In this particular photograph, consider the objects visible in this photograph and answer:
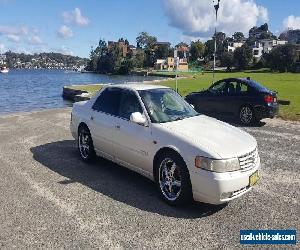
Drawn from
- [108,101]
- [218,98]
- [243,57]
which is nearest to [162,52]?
[243,57]

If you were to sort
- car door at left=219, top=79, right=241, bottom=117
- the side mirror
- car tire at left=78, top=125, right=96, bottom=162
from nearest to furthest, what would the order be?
the side mirror → car tire at left=78, top=125, right=96, bottom=162 → car door at left=219, top=79, right=241, bottom=117

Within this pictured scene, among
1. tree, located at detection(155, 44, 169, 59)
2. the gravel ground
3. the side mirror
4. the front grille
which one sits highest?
tree, located at detection(155, 44, 169, 59)

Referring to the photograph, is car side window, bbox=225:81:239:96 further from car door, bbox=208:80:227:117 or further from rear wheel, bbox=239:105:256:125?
rear wheel, bbox=239:105:256:125

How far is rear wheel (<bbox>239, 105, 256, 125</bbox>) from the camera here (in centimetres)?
1263

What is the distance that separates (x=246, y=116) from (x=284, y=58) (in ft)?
279

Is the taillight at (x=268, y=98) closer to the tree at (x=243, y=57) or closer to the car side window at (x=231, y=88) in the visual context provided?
the car side window at (x=231, y=88)

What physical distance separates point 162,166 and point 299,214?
2115 millimetres

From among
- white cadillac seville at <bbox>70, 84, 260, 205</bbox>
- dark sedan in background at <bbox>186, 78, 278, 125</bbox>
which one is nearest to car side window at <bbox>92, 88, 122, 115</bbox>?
white cadillac seville at <bbox>70, 84, 260, 205</bbox>

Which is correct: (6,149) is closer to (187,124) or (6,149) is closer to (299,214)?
(187,124)

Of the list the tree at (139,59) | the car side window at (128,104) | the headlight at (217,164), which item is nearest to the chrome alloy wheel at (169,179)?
the headlight at (217,164)

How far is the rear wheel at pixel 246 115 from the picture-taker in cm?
1263

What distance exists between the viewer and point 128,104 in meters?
6.58

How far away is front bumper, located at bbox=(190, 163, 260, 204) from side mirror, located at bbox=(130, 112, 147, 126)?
132 cm

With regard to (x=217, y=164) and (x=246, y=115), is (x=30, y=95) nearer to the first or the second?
(x=246, y=115)
